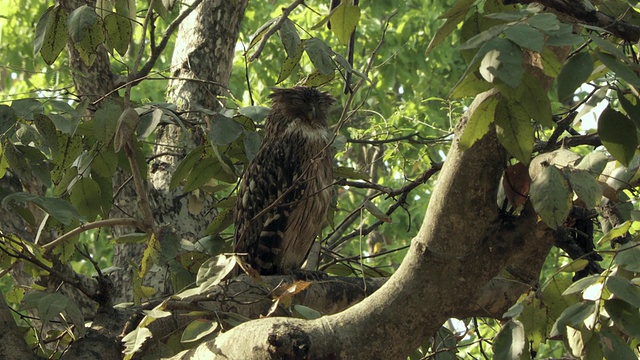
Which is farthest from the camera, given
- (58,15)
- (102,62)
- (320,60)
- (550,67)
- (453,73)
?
(453,73)

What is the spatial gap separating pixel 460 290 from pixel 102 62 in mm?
2797

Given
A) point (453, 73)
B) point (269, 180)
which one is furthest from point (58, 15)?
point (453, 73)

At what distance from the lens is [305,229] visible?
4.54 m

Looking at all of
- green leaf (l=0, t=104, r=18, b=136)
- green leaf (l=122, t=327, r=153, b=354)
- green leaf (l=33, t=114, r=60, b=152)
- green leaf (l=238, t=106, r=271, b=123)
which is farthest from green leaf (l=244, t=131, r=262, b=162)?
green leaf (l=122, t=327, r=153, b=354)

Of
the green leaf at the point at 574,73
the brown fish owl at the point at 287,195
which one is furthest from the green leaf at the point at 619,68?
the brown fish owl at the point at 287,195

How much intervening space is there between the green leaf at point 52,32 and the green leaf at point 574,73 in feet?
6.05

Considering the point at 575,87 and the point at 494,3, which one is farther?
the point at 494,3

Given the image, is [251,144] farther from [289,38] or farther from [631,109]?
[631,109]

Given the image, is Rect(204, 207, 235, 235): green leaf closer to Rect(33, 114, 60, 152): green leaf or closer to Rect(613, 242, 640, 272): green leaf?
Rect(33, 114, 60, 152): green leaf

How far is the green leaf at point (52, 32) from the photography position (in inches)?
118

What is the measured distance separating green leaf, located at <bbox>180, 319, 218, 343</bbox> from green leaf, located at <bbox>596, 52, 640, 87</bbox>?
44.2 inches

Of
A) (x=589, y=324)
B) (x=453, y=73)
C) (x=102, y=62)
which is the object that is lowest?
(x=453, y=73)

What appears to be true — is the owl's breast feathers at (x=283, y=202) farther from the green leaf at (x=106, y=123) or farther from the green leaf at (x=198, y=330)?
the green leaf at (x=198, y=330)

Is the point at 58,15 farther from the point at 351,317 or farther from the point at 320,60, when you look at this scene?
the point at 351,317
